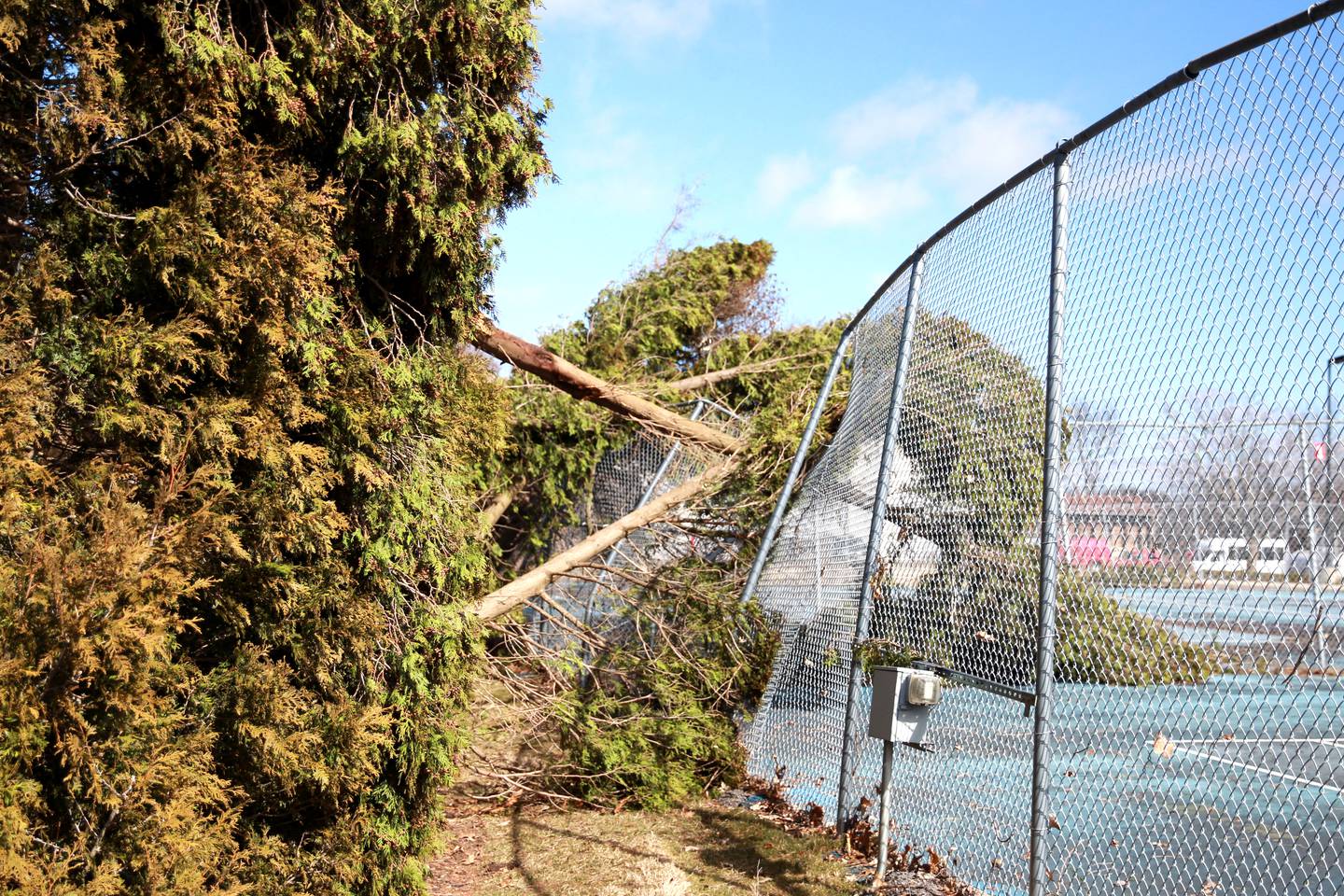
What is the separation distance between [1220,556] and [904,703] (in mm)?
1752

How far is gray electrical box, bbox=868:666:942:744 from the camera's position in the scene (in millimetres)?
4367

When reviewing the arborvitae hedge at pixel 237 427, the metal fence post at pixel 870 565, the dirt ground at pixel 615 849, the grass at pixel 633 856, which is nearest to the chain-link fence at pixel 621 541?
the dirt ground at pixel 615 849

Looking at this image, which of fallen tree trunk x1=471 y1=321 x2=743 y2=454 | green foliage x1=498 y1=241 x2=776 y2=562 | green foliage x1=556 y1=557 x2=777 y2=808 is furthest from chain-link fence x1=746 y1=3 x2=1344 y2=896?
green foliage x1=498 y1=241 x2=776 y2=562

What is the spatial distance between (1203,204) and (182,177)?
3.79 meters

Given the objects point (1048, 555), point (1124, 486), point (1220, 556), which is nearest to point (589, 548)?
point (1048, 555)

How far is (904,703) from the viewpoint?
174 inches

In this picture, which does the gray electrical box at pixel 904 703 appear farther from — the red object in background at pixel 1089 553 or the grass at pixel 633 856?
the red object in background at pixel 1089 553

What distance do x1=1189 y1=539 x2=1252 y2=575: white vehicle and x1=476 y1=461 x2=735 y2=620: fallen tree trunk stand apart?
4.37 meters

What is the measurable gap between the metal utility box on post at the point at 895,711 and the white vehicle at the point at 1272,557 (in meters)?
1.75

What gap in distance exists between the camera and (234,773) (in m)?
4.02

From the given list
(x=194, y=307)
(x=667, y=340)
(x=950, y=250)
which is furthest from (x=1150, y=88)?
(x=667, y=340)

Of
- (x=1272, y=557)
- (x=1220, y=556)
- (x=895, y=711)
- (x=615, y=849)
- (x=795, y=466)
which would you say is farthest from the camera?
(x=795, y=466)

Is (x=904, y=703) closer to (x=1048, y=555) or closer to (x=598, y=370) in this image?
(x=1048, y=555)

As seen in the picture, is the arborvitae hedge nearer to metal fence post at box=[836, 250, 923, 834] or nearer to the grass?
the grass
